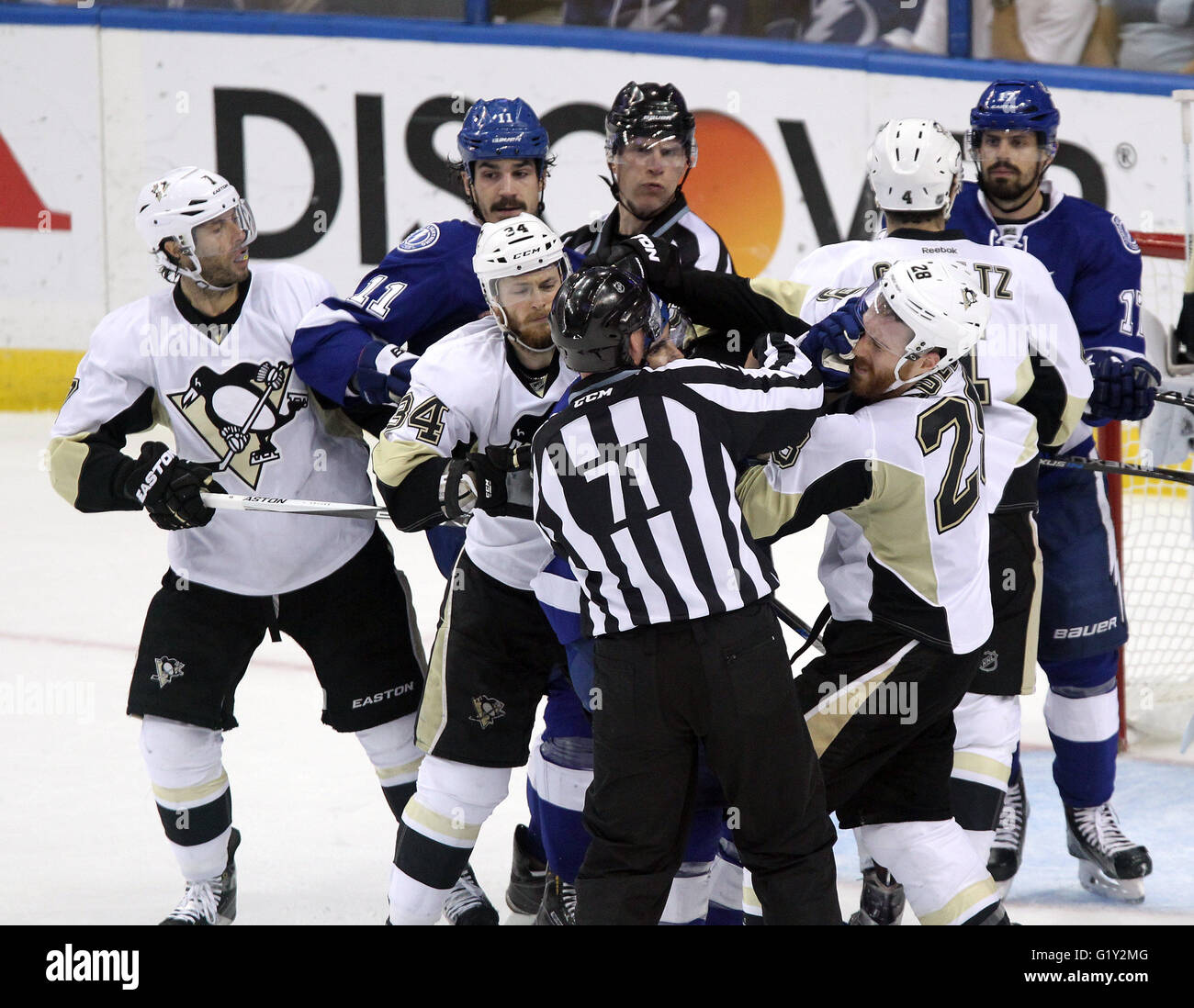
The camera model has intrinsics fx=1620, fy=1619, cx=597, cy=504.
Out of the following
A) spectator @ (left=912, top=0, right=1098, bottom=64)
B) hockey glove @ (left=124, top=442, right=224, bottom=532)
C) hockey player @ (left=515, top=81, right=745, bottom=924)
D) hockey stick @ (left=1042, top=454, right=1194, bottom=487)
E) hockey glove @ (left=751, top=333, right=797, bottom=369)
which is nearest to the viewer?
hockey glove @ (left=751, top=333, right=797, bottom=369)

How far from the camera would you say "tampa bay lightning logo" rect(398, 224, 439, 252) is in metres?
3.24

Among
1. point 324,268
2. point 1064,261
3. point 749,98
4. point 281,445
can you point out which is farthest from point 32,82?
point 1064,261

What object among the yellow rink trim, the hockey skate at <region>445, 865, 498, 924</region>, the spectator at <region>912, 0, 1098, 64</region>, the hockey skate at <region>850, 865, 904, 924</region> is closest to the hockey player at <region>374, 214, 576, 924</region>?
the hockey skate at <region>445, 865, 498, 924</region>

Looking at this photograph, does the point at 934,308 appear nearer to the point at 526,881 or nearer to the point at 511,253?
the point at 511,253

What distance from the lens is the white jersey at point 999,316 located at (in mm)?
3061

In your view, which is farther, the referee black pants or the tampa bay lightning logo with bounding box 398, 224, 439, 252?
the tampa bay lightning logo with bounding box 398, 224, 439, 252

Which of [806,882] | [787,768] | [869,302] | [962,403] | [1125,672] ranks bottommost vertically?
[1125,672]

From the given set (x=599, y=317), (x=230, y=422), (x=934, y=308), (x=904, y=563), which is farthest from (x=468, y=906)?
(x=934, y=308)

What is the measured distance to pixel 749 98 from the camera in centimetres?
708

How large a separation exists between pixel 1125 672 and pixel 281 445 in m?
2.68

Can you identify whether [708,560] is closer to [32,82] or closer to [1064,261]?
[1064,261]

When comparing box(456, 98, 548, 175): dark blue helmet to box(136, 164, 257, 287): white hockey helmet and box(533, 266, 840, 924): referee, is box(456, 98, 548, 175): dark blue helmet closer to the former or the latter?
box(136, 164, 257, 287): white hockey helmet

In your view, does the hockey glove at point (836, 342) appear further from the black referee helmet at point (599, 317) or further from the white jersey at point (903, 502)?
the black referee helmet at point (599, 317)

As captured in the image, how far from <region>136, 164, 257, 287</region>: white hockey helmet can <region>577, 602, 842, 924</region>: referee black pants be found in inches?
47.3
